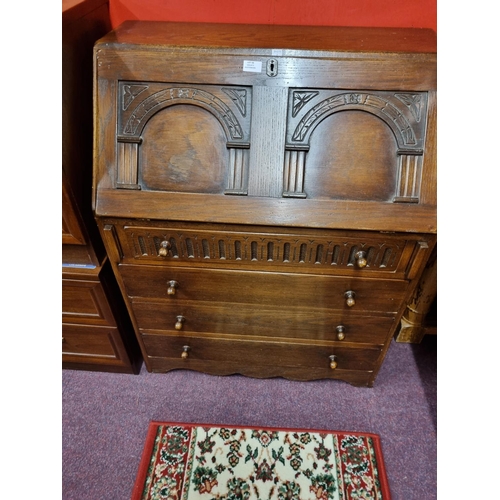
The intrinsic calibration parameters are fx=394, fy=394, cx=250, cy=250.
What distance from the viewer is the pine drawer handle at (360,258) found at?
1.24 metres

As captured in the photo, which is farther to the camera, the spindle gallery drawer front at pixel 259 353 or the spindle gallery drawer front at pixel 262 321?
the spindle gallery drawer front at pixel 259 353

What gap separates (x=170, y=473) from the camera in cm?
152

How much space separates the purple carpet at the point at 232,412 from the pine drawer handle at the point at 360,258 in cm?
79

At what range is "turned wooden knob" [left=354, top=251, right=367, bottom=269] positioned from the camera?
4.07 ft

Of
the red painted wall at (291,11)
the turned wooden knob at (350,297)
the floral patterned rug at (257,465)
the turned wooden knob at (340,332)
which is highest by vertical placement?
the red painted wall at (291,11)

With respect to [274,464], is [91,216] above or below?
above

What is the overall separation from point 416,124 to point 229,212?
62 cm

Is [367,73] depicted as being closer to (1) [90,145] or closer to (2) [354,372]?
(1) [90,145]

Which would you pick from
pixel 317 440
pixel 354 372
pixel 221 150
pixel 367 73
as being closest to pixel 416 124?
pixel 367 73

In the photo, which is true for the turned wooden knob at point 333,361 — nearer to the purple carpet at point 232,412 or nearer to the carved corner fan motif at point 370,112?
the purple carpet at point 232,412

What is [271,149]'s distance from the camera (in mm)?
1211

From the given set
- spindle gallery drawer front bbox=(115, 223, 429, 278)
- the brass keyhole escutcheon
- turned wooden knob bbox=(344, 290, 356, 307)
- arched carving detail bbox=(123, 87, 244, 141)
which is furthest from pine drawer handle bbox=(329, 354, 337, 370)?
arched carving detail bbox=(123, 87, 244, 141)

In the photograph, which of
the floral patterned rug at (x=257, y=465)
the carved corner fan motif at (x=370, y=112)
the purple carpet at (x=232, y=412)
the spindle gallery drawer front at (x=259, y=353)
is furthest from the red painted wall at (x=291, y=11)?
the floral patterned rug at (x=257, y=465)

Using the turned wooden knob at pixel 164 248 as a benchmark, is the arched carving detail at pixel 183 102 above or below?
above
